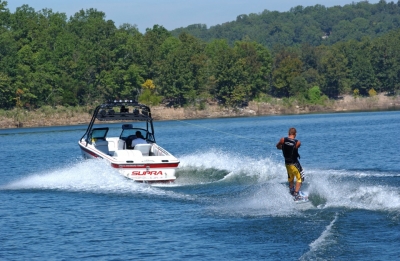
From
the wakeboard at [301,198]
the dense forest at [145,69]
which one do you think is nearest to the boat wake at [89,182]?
the wakeboard at [301,198]

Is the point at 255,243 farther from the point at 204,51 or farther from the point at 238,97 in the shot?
the point at 204,51

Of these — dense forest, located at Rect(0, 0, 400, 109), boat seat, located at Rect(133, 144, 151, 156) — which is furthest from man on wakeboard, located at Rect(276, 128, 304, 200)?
dense forest, located at Rect(0, 0, 400, 109)

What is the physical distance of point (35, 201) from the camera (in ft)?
72.4

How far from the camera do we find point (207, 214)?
18766 mm

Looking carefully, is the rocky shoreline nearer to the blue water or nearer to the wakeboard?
the blue water

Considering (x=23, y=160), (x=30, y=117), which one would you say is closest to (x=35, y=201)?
(x=23, y=160)

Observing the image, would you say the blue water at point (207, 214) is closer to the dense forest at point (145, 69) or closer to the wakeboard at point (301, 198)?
the wakeboard at point (301, 198)

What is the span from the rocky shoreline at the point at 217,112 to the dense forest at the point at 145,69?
2.53 meters

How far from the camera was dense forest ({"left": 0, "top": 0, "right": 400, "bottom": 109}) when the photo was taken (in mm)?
93875

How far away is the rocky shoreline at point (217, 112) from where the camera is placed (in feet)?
268

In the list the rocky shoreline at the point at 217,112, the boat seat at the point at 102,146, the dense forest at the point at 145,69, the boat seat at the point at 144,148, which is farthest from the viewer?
the dense forest at the point at 145,69

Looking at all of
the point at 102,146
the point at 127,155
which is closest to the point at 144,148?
the point at 127,155

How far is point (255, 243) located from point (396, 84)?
106 m

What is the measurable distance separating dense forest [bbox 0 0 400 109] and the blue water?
2556 inches
